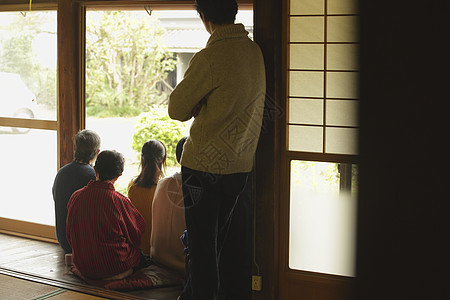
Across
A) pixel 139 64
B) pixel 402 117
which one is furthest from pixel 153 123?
pixel 402 117

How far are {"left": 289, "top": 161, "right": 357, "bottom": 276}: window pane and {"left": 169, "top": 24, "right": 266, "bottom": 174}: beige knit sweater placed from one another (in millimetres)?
598

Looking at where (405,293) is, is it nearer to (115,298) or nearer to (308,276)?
(308,276)

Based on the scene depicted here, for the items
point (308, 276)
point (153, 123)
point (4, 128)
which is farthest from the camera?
point (153, 123)

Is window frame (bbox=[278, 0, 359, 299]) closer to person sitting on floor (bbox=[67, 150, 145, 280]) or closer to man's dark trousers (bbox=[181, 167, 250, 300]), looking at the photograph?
man's dark trousers (bbox=[181, 167, 250, 300])

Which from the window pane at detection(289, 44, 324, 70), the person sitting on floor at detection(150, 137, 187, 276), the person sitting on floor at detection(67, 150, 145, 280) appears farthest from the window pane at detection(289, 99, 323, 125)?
the person sitting on floor at detection(67, 150, 145, 280)

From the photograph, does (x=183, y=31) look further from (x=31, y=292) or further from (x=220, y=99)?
(x=220, y=99)

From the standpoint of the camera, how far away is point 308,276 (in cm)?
275

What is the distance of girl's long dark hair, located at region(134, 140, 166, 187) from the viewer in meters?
3.30

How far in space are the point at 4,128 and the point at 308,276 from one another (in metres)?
2.86

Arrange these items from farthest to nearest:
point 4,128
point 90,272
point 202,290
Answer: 1. point 4,128
2. point 90,272
3. point 202,290

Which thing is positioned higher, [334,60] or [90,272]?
[334,60]

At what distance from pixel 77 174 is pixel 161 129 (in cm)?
404

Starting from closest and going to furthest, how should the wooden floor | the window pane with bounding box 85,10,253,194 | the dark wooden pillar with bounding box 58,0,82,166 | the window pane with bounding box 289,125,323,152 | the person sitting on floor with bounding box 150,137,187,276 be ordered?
the window pane with bounding box 289,125,323,152 → the wooden floor → the person sitting on floor with bounding box 150,137,187,276 → the dark wooden pillar with bounding box 58,0,82,166 → the window pane with bounding box 85,10,253,194

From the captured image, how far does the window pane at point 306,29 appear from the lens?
260cm
